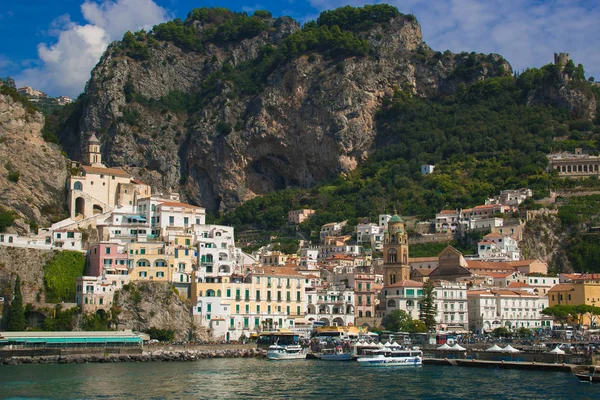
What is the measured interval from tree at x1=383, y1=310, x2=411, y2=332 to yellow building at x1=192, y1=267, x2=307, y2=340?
27.5ft

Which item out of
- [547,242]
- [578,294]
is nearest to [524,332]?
[578,294]

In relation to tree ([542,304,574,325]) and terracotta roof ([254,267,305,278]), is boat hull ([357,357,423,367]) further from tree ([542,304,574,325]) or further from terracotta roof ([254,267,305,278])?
tree ([542,304,574,325])

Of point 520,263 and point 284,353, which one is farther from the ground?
point 520,263

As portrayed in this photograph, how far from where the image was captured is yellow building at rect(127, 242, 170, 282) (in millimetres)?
79438

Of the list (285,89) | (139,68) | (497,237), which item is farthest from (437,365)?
(139,68)

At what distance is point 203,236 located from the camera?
89.7m

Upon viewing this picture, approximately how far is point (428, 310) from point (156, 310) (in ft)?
83.3

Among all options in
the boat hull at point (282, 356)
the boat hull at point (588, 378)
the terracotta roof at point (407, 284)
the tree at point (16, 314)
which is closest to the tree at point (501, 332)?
the terracotta roof at point (407, 284)

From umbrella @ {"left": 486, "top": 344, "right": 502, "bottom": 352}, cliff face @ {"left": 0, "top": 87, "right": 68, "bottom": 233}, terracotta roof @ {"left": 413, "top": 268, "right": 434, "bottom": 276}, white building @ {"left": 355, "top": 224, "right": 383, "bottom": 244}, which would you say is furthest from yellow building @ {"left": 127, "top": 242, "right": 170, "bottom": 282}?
white building @ {"left": 355, "top": 224, "right": 383, "bottom": 244}

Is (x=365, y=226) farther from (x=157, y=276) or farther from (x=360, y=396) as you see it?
(x=360, y=396)

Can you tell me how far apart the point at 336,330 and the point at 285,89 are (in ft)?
253

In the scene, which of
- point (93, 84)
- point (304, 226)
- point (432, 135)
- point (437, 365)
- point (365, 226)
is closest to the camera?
point (437, 365)

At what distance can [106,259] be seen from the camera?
79.0 m

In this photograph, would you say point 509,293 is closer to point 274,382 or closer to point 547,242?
point 547,242
